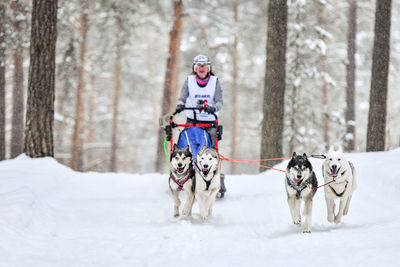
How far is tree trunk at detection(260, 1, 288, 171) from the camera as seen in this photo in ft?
27.2

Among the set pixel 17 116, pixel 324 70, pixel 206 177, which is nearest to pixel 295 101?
pixel 324 70

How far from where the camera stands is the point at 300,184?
4.07m

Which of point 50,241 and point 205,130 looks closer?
point 50,241

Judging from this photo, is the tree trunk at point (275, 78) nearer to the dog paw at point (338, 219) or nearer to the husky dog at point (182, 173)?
the husky dog at point (182, 173)

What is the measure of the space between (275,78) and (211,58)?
738 centimetres

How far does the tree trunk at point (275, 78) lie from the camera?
828 centimetres

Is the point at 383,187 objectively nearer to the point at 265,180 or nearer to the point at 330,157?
the point at 330,157

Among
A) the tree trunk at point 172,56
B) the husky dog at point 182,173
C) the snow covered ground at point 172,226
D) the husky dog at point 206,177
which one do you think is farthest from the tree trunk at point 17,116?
the husky dog at point 206,177

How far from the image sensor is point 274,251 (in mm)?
3424

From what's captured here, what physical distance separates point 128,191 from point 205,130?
7.84ft

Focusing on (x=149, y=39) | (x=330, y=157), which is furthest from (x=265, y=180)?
(x=149, y=39)

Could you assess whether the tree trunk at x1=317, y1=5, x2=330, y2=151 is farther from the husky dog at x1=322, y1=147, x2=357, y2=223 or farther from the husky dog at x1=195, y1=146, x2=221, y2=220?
the husky dog at x1=195, y1=146, x2=221, y2=220

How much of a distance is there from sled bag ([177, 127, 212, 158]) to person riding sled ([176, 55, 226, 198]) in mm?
119

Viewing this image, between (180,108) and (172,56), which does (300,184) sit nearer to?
(180,108)
